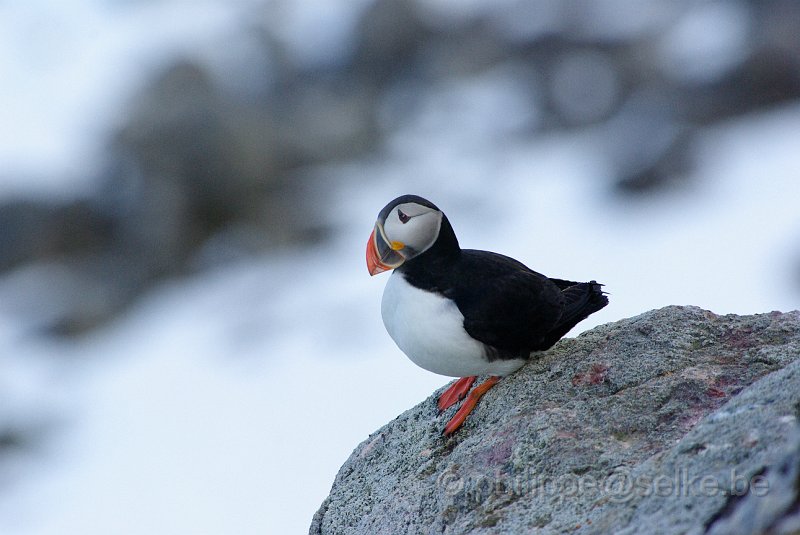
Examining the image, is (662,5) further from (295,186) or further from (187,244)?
(187,244)

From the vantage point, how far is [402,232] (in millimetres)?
3705

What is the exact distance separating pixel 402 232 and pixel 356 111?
12.4m

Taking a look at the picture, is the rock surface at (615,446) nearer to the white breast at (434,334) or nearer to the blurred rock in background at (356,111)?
the white breast at (434,334)

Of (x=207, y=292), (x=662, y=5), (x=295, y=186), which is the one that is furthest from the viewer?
(x=662, y=5)

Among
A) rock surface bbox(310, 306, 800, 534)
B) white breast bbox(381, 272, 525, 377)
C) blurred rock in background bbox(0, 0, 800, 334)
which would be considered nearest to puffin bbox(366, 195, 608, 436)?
white breast bbox(381, 272, 525, 377)

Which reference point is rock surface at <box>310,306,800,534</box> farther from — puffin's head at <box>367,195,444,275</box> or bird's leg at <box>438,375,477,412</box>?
puffin's head at <box>367,195,444,275</box>

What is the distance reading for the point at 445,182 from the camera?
13.4m

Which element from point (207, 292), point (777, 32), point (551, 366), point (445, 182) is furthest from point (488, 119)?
point (551, 366)

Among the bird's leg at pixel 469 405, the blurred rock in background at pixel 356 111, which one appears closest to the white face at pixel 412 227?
the bird's leg at pixel 469 405

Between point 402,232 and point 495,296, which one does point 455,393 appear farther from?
point 402,232

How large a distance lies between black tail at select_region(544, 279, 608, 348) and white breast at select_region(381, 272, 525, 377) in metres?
0.24

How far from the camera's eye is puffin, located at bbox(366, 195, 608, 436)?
11.8ft

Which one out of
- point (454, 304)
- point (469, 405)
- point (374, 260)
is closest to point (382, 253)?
point (374, 260)

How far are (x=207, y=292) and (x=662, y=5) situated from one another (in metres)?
10.3
